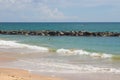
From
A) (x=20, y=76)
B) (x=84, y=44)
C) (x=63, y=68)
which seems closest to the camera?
(x=20, y=76)

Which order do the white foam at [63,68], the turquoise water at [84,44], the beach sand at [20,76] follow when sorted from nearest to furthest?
1. the beach sand at [20,76]
2. the white foam at [63,68]
3. the turquoise water at [84,44]

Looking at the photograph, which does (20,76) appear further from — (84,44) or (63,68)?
(84,44)

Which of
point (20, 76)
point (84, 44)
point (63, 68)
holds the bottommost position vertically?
point (84, 44)

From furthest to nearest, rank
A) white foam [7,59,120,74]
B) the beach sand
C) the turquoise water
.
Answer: the turquoise water
white foam [7,59,120,74]
the beach sand

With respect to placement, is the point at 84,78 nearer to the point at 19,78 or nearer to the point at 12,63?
the point at 19,78

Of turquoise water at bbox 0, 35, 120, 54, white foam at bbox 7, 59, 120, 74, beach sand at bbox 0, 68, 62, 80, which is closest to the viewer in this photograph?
beach sand at bbox 0, 68, 62, 80

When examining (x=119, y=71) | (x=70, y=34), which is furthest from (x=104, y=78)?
(x=70, y=34)

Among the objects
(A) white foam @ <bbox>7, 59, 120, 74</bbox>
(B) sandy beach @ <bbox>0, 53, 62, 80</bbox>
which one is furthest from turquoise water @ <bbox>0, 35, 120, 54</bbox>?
(B) sandy beach @ <bbox>0, 53, 62, 80</bbox>

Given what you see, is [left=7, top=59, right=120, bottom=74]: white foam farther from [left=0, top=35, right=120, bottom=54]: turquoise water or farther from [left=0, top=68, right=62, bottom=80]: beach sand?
[left=0, top=35, right=120, bottom=54]: turquoise water

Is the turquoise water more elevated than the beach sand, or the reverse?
the beach sand

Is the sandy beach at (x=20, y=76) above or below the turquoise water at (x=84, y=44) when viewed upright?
above

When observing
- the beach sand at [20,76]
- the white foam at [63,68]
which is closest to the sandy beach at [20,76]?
the beach sand at [20,76]

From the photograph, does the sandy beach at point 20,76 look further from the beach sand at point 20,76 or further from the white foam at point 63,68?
the white foam at point 63,68

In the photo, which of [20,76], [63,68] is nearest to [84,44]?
[63,68]
